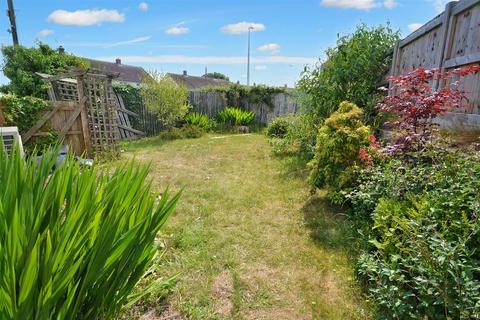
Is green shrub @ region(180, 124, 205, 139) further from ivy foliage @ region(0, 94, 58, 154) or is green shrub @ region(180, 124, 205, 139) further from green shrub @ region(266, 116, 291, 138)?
ivy foliage @ region(0, 94, 58, 154)

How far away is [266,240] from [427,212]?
1.44 m

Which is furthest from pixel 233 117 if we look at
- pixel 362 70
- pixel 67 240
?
pixel 67 240

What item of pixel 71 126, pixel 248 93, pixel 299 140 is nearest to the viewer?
pixel 71 126

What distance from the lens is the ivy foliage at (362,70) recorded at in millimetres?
4626

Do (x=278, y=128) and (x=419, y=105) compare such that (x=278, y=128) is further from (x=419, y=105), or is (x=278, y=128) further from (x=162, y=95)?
(x=419, y=105)

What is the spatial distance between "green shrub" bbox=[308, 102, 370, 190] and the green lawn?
0.44 m

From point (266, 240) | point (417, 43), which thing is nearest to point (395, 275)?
point (266, 240)

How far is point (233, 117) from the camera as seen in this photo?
33.8 feet

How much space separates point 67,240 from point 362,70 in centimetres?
515

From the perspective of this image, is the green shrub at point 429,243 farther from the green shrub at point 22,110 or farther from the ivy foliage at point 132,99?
the ivy foliage at point 132,99

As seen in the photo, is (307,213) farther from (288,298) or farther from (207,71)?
(207,71)

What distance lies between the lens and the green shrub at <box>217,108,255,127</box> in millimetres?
10250

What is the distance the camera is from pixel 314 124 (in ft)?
17.8

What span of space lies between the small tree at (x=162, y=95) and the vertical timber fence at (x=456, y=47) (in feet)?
22.8
